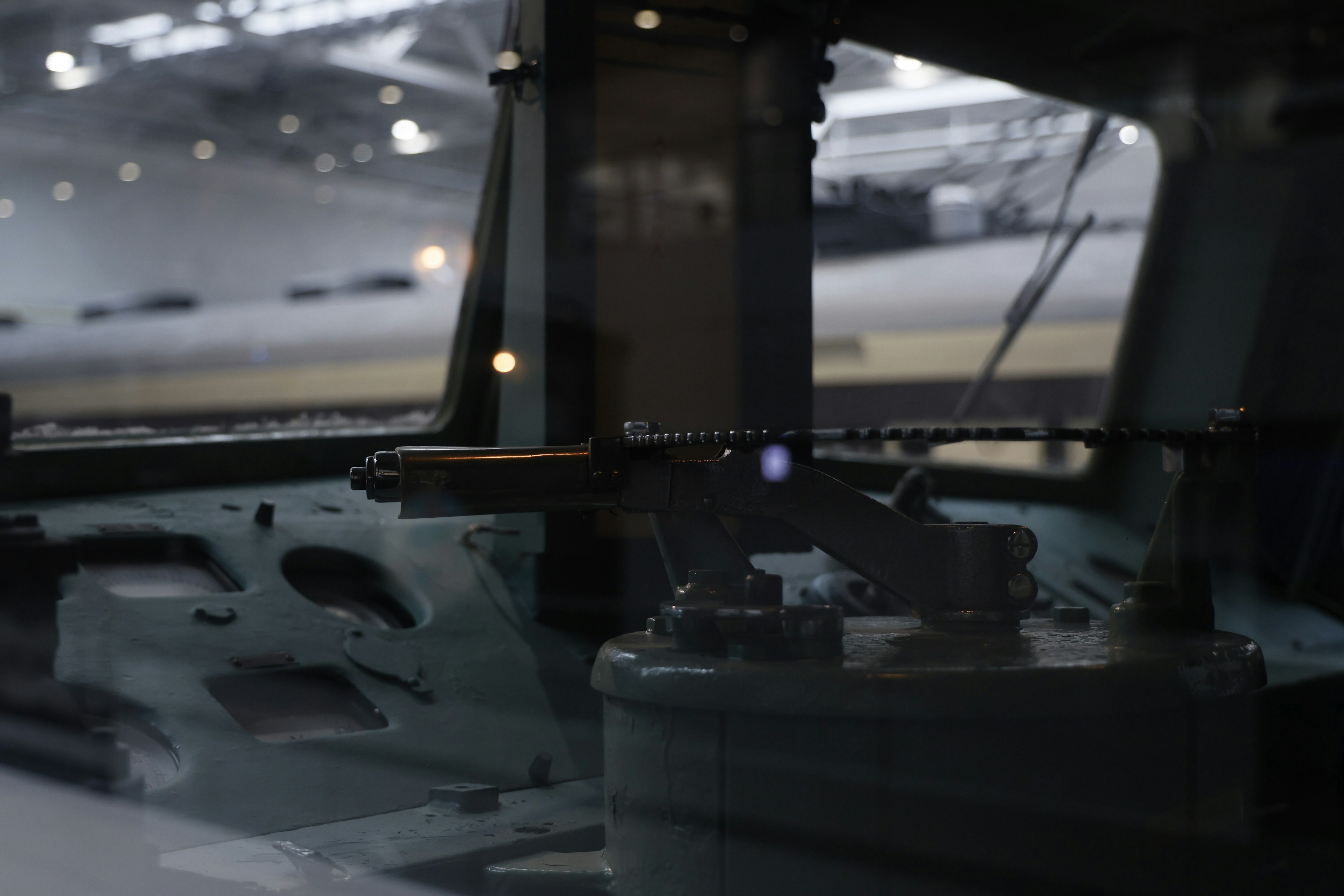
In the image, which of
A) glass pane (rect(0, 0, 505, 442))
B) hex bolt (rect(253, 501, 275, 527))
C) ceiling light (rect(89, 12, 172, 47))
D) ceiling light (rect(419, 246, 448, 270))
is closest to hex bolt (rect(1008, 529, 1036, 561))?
hex bolt (rect(253, 501, 275, 527))

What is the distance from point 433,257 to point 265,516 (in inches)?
210

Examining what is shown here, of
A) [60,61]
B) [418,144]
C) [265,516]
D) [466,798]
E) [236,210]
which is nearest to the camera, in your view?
[466,798]

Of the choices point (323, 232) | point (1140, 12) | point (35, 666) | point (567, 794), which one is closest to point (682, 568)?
point (567, 794)

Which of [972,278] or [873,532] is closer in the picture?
[873,532]

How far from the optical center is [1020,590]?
2.90 ft

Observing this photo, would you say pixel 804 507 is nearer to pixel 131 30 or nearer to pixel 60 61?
pixel 131 30

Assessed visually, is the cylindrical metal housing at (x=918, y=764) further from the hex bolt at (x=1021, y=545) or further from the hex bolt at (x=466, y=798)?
the hex bolt at (x=466, y=798)

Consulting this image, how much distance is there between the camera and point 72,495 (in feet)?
5.46

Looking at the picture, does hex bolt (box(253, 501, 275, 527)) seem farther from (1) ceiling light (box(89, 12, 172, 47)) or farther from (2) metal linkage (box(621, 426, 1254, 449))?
(1) ceiling light (box(89, 12, 172, 47))

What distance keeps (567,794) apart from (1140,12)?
1752mm

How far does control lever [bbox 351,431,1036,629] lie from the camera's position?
0.86 metres

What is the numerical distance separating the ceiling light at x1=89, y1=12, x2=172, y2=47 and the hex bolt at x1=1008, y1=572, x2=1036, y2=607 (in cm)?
739

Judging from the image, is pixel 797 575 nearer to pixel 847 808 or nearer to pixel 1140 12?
pixel 847 808

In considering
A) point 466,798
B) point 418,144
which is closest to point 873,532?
point 466,798
